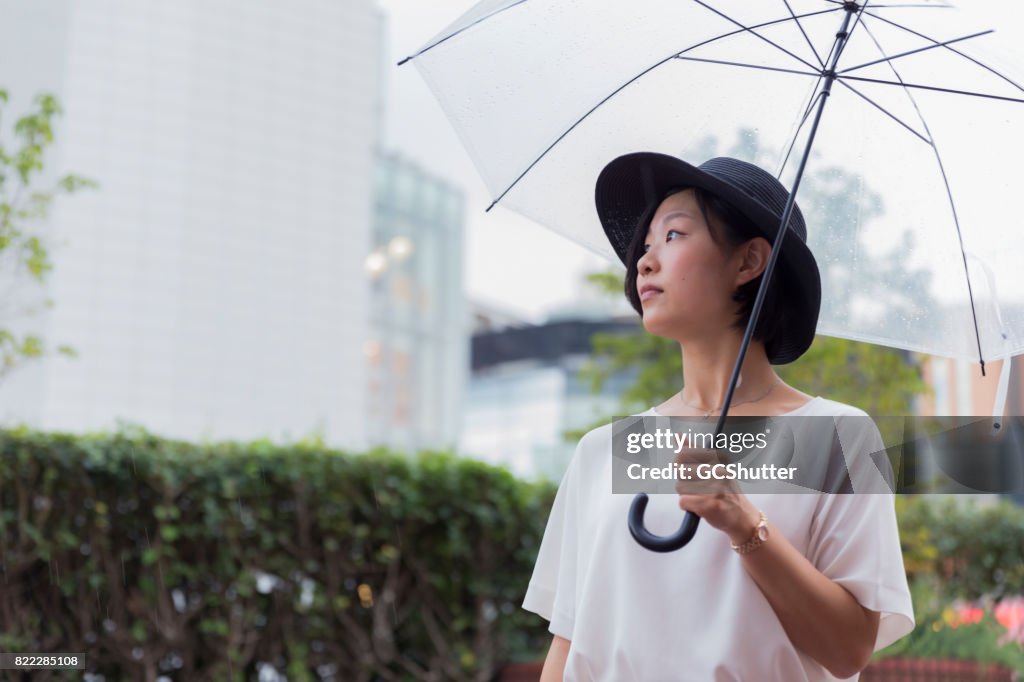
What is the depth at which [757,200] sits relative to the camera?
182 cm

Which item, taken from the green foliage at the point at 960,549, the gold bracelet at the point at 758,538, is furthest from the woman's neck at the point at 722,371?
the green foliage at the point at 960,549

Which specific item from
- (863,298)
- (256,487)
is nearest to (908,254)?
(863,298)

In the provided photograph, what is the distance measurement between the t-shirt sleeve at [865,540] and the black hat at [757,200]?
0.72 feet

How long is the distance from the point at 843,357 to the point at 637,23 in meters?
5.54

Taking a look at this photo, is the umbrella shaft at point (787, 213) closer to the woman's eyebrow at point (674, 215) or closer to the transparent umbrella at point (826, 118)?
the transparent umbrella at point (826, 118)

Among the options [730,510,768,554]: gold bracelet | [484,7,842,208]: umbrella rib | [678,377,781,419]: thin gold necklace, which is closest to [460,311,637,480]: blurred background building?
[484,7,842,208]: umbrella rib

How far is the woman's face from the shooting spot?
183cm

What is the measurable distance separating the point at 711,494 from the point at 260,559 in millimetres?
4754

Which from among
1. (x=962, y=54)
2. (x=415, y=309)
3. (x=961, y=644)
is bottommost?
(x=961, y=644)

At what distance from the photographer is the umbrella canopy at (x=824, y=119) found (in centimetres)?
202

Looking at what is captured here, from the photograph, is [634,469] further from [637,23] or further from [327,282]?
[327,282]

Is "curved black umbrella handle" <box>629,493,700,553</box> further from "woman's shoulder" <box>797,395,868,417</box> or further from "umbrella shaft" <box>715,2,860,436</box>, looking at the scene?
"woman's shoulder" <box>797,395,868,417</box>

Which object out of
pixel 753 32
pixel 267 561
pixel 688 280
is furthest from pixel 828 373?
pixel 688 280

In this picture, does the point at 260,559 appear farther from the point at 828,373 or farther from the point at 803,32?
the point at 803,32
